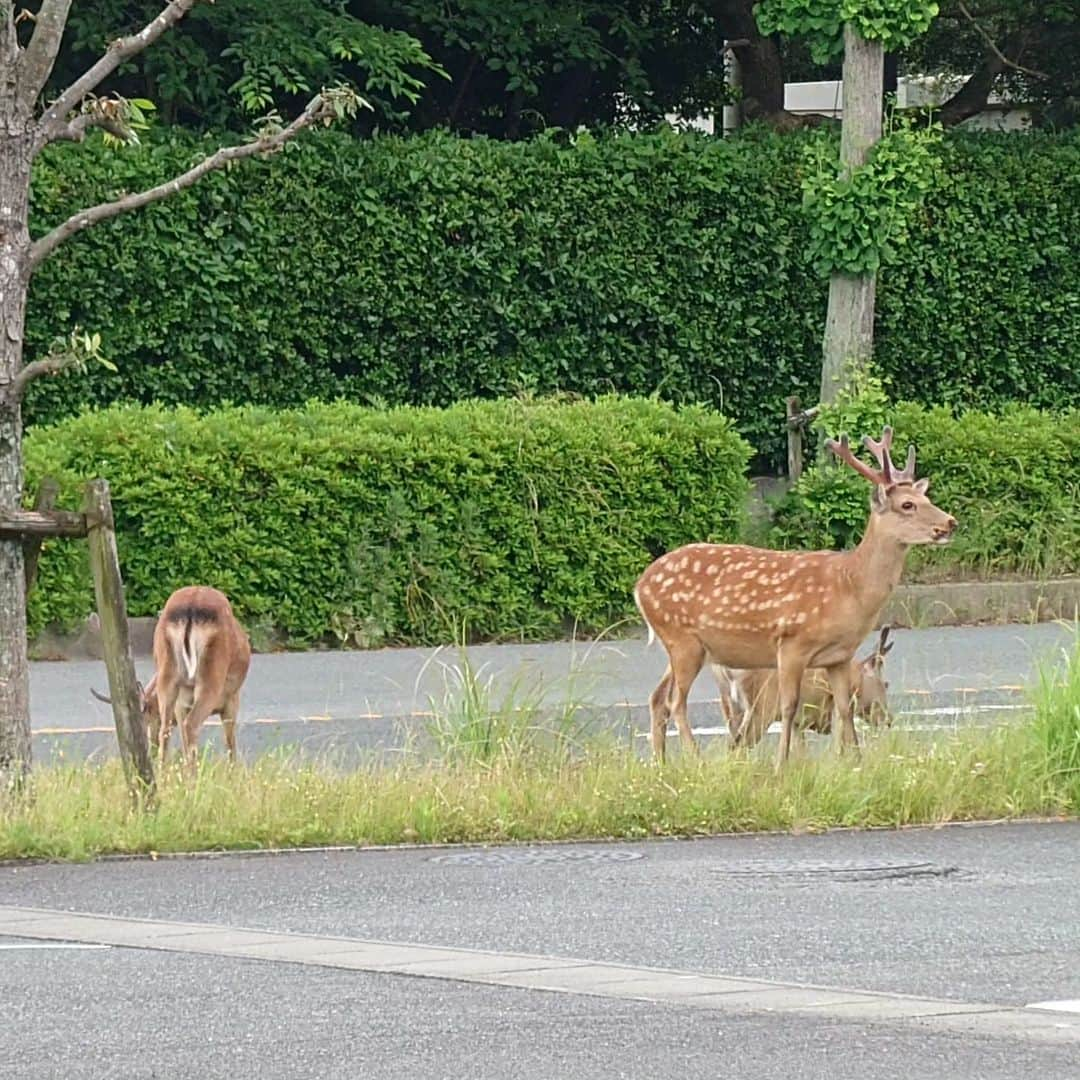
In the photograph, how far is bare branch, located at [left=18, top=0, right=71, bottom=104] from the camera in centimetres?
1202

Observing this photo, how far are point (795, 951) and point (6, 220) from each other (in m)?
5.07

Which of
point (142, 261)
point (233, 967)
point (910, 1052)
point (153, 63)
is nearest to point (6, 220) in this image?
point (233, 967)

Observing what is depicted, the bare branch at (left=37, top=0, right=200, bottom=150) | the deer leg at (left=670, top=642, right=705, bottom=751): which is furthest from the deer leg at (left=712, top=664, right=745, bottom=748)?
the bare branch at (left=37, top=0, right=200, bottom=150)

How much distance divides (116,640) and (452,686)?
348 centimetres

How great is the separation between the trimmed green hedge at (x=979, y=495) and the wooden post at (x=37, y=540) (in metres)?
10.1

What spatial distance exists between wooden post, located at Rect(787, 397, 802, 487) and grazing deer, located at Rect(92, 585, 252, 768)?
9.54 metres

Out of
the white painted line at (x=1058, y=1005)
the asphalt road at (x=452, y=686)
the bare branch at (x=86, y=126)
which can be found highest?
the bare branch at (x=86, y=126)

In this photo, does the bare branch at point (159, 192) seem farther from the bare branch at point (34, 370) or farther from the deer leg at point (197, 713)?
the deer leg at point (197, 713)

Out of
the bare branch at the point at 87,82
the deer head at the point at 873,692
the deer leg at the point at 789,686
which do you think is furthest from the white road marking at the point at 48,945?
the deer head at the point at 873,692

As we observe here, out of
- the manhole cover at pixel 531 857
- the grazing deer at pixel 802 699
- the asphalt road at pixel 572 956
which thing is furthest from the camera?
the grazing deer at pixel 802 699

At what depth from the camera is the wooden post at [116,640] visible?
455 inches

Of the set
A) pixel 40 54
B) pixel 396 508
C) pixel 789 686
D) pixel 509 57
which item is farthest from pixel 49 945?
pixel 509 57

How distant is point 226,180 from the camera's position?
21.7 metres

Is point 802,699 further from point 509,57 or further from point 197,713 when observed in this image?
point 509,57
